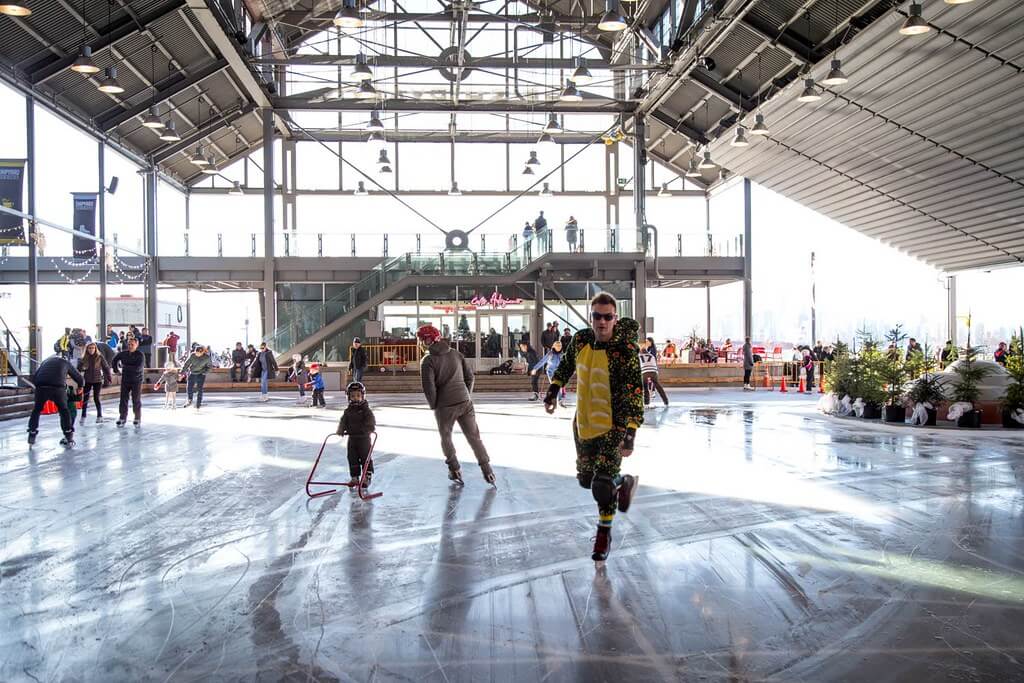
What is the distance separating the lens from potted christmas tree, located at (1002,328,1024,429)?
43.7ft

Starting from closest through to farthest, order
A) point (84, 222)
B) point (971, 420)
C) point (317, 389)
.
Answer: point (971, 420) → point (317, 389) → point (84, 222)

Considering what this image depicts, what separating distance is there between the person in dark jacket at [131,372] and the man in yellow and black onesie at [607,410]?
10.6 metres

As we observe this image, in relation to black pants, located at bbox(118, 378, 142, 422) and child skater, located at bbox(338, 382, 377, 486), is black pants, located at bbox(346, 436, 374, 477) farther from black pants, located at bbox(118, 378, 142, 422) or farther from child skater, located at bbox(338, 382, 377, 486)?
black pants, located at bbox(118, 378, 142, 422)

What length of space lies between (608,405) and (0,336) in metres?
17.8

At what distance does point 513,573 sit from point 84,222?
23.8 meters

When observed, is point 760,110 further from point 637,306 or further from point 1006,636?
point 1006,636

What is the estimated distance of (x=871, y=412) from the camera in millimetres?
15227

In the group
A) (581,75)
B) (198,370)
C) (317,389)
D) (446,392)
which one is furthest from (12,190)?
(446,392)

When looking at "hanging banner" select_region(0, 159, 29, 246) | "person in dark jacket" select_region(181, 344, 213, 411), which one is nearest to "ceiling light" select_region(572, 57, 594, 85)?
"person in dark jacket" select_region(181, 344, 213, 411)

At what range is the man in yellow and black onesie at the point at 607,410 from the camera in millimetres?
4957

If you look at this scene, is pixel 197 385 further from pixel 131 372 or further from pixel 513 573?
pixel 513 573

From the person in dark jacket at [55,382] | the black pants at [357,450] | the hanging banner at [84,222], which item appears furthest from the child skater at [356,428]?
the hanging banner at [84,222]

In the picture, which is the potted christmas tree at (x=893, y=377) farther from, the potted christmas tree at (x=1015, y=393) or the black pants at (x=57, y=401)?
the black pants at (x=57, y=401)

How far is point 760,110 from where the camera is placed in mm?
26781
